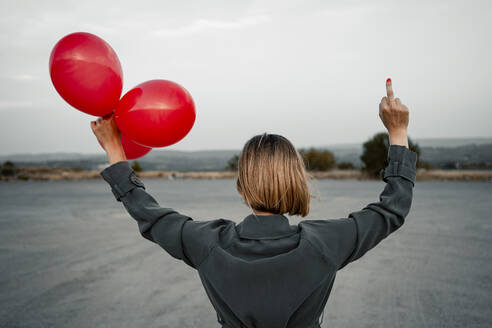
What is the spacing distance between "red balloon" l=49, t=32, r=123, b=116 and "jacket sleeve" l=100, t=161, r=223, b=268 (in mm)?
517

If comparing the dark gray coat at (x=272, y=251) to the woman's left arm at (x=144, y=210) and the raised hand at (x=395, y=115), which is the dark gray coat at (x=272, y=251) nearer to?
the woman's left arm at (x=144, y=210)

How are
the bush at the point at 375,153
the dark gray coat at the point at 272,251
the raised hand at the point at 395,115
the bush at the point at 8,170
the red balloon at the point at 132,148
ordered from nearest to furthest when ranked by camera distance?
the dark gray coat at the point at 272,251, the raised hand at the point at 395,115, the red balloon at the point at 132,148, the bush at the point at 375,153, the bush at the point at 8,170

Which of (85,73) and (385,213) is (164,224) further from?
(85,73)

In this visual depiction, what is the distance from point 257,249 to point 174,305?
3.46m

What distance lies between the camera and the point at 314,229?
129 centimetres

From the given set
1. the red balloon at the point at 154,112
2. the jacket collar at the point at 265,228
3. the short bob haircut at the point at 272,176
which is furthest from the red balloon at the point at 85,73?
the jacket collar at the point at 265,228

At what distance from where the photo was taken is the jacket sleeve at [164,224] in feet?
4.37

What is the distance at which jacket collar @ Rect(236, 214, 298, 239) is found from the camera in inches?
51.2

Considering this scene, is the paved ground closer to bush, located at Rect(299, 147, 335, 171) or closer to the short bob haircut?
the short bob haircut

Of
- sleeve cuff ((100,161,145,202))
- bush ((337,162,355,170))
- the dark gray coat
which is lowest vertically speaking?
bush ((337,162,355,170))

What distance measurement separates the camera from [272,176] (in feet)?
4.40

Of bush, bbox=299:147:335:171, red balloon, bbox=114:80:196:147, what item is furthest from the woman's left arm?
bush, bbox=299:147:335:171

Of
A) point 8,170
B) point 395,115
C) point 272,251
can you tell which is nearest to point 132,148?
point 272,251

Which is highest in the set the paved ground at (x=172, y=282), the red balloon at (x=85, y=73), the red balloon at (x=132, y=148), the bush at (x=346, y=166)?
the red balloon at (x=85, y=73)
